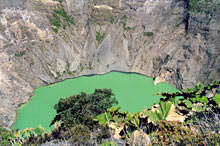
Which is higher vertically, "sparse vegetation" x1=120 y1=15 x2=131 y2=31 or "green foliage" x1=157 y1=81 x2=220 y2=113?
"green foliage" x1=157 y1=81 x2=220 y2=113

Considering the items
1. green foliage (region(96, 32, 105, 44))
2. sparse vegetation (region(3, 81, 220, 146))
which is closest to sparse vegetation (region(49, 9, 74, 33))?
green foliage (region(96, 32, 105, 44))

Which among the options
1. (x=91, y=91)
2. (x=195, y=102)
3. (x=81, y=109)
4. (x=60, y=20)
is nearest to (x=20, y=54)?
(x=60, y=20)

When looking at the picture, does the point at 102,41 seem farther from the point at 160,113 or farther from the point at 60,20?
the point at 160,113

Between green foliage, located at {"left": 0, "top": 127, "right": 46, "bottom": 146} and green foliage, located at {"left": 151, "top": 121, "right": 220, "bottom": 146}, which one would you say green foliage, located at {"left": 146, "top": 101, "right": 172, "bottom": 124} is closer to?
green foliage, located at {"left": 151, "top": 121, "right": 220, "bottom": 146}

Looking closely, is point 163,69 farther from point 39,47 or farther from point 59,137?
point 59,137

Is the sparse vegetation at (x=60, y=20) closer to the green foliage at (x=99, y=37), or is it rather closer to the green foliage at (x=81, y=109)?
the green foliage at (x=99, y=37)

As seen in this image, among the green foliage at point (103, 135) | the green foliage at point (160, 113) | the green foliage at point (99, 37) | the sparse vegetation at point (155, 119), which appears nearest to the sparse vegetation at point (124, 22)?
the green foliage at point (99, 37)

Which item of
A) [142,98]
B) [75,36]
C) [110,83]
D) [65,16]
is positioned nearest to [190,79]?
[142,98]
